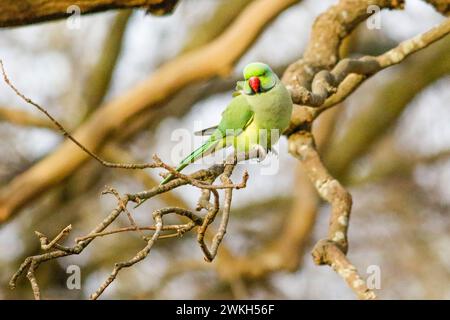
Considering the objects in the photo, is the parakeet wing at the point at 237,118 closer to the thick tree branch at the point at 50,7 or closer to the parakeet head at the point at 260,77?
the parakeet head at the point at 260,77

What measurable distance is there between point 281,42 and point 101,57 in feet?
6.36

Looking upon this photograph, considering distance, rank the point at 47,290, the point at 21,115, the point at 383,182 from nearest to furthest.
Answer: the point at 21,115, the point at 47,290, the point at 383,182

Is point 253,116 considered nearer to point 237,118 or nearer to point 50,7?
point 237,118

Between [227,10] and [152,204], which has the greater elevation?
[227,10]

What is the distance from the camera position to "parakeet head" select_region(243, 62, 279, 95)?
2.73 metres

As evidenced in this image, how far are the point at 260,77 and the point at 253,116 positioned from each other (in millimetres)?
174

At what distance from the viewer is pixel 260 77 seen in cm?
275

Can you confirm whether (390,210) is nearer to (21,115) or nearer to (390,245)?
(390,245)

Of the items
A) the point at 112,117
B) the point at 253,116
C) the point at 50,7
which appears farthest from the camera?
the point at 112,117

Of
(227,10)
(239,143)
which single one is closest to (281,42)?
(227,10)

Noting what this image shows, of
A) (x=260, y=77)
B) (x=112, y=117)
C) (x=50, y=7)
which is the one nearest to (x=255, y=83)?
(x=260, y=77)

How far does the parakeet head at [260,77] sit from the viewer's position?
8.97 feet

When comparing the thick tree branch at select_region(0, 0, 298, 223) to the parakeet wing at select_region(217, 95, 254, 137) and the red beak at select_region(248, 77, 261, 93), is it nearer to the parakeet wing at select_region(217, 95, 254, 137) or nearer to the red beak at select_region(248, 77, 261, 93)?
the parakeet wing at select_region(217, 95, 254, 137)

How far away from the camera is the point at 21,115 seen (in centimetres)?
643
